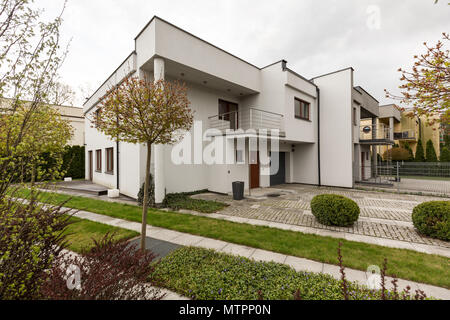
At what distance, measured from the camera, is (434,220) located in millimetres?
4699

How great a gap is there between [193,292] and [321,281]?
6.24 feet

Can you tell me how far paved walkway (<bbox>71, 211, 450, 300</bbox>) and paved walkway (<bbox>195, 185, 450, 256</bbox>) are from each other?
1.77 metres

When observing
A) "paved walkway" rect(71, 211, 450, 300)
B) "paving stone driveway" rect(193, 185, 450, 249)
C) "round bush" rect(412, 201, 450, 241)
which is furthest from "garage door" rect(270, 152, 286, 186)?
"paved walkway" rect(71, 211, 450, 300)

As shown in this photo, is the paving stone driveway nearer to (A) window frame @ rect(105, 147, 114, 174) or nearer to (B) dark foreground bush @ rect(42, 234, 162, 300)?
(B) dark foreground bush @ rect(42, 234, 162, 300)

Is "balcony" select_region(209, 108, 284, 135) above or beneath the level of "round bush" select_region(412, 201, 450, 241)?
above

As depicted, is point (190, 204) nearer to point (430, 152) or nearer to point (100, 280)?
point (100, 280)

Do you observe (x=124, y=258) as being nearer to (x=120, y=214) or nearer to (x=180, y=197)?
(x=120, y=214)

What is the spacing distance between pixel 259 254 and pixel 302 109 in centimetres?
1185

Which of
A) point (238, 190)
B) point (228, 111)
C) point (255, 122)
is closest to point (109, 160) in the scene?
point (228, 111)

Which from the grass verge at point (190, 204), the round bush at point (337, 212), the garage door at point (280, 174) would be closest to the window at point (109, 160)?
the grass verge at point (190, 204)

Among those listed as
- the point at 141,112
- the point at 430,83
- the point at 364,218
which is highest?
the point at 430,83

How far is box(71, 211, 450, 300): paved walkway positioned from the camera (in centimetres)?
286

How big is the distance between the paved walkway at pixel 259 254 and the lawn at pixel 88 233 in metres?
0.32
